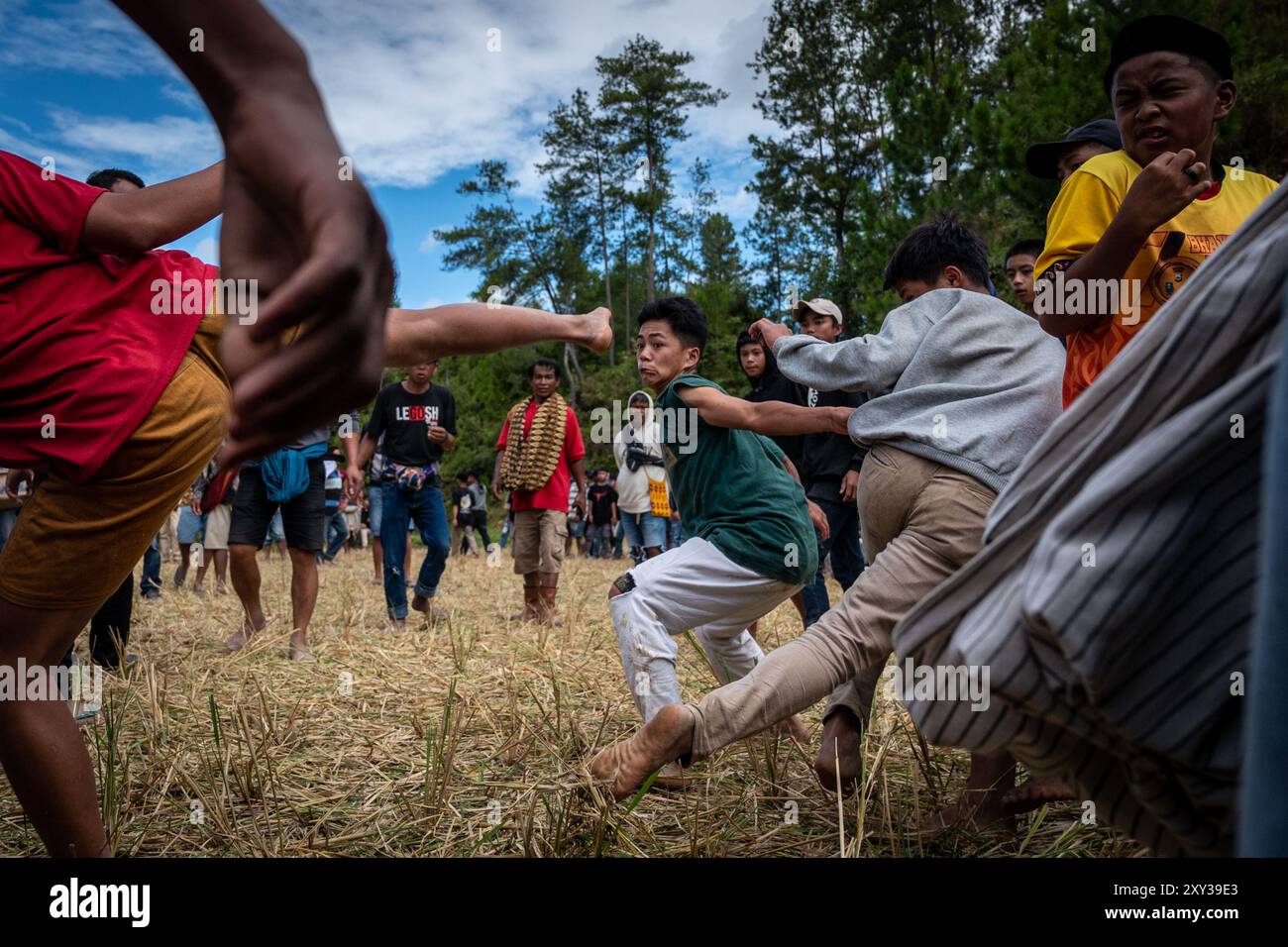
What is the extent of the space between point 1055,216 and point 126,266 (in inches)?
87.1

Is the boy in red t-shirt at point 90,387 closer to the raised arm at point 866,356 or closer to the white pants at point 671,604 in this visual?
the raised arm at point 866,356

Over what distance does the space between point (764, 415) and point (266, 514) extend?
359 centimetres

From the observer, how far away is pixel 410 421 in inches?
268

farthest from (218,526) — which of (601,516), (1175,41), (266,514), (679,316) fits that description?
(601,516)

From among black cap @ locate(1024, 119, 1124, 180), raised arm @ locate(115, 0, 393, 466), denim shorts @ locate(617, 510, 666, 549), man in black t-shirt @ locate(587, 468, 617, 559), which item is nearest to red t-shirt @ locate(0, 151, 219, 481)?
raised arm @ locate(115, 0, 393, 466)

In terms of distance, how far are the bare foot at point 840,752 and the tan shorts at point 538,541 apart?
4.69 meters

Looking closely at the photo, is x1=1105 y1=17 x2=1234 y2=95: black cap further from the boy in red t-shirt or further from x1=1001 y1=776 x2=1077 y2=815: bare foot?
x1=1001 y1=776 x2=1077 y2=815: bare foot

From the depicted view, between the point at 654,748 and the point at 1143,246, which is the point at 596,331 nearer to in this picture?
the point at 654,748

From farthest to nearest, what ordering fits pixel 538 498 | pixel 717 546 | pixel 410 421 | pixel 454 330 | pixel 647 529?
pixel 647 529 → pixel 538 498 → pixel 410 421 → pixel 717 546 → pixel 454 330

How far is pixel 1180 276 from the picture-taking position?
7.01 ft

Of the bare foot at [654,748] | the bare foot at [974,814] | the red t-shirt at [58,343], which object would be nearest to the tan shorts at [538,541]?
the bare foot at [654,748]

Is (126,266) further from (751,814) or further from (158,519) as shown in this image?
(751,814)
